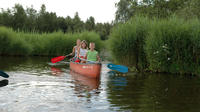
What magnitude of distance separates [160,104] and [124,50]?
260 inches

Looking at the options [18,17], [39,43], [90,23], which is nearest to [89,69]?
[39,43]

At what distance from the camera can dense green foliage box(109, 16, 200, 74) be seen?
1122 cm

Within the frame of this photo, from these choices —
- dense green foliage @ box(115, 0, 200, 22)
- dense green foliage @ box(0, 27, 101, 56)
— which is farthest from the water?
dense green foliage @ box(115, 0, 200, 22)

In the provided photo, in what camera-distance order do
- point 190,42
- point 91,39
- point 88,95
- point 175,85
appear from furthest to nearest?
point 91,39 → point 190,42 → point 175,85 → point 88,95

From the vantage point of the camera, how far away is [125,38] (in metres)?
12.5

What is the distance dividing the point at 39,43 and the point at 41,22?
3736 centimetres

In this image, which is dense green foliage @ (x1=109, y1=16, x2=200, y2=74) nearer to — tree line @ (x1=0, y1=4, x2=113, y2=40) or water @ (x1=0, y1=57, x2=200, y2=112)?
water @ (x1=0, y1=57, x2=200, y2=112)

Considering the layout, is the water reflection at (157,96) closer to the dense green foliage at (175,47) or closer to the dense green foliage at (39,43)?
the dense green foliage at (175,47)

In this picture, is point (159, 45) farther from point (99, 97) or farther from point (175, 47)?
point (99, 97)

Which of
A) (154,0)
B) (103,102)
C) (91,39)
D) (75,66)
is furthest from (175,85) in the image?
(154,0)

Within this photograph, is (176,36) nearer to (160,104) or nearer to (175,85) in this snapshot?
(175,85)

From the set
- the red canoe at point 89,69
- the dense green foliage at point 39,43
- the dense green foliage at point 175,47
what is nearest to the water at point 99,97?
the red canoe at point 89,69

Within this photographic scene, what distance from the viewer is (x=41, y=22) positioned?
58938 millimetres

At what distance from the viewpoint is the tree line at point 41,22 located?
5186 cm
